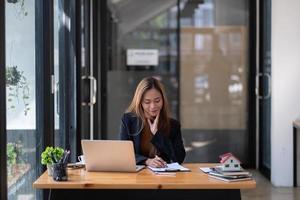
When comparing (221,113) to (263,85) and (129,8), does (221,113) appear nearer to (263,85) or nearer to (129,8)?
(263,85)

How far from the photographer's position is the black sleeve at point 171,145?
3.62 metres

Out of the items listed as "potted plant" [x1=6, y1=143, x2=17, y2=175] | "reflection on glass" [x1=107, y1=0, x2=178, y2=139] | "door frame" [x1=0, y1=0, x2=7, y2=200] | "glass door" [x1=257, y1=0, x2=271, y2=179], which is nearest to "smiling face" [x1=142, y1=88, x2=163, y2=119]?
"potted plant" [x1=6, y1=143, x2=17, y2=175]

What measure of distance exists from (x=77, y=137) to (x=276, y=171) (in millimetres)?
Result: 2435

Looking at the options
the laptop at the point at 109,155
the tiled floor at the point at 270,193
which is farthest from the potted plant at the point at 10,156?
the tiled floor at the point at 270,193

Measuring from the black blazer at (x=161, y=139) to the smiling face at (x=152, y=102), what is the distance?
0.11 metres

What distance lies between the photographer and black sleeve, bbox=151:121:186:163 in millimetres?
3623

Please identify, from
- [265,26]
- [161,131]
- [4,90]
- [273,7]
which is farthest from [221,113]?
[4,90]

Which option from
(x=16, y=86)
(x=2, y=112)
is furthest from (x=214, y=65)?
(x=2, y=112)

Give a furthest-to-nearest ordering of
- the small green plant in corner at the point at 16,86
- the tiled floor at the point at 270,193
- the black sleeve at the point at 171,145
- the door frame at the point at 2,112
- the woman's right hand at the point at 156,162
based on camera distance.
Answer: the tiled floor at the point at 270,193 → the black sleeve at the point at 171,145 → the woman's right hand at the point at 156,162 → the small green plant in corner at the point at 16,86 → the door frame at the point at 2,112

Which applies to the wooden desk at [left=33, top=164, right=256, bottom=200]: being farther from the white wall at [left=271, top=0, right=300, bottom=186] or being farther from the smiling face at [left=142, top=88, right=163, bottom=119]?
the white wall at [left=271, top=0, right=300, bottom=186]

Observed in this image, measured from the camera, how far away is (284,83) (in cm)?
620

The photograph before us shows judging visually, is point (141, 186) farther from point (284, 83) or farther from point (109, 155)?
point (284, 83)

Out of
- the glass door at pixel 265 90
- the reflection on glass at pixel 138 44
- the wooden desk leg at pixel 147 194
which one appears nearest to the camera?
the wooden desk leg at pixel 147 194

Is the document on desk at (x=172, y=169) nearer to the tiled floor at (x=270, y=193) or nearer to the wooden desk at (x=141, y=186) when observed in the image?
the wooden desk at (x=141, y=186)
